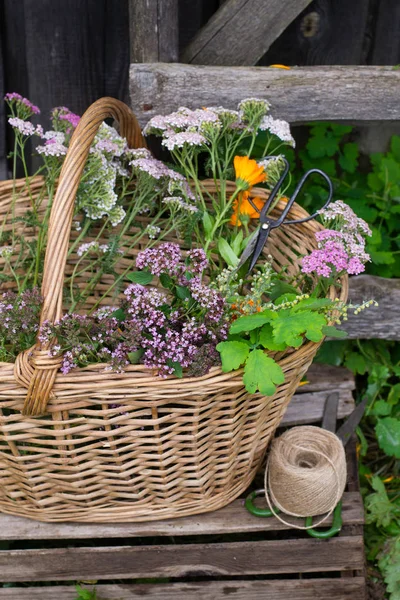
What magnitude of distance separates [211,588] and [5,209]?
42.0 inches

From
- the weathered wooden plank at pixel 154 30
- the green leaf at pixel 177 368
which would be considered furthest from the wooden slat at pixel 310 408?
the weathered wooden plank at pixel 154 30

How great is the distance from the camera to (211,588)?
1.52 metres

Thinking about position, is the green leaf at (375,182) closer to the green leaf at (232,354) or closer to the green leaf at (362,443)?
the green leaf at (362,443)

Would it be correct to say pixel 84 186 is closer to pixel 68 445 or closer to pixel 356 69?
pixel 68 445

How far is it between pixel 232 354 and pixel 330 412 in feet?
2.62

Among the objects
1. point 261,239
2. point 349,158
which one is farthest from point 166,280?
point 349,158

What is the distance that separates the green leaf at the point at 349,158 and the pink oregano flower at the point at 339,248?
83 cm

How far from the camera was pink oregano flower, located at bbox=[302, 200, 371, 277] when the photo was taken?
1269 mm

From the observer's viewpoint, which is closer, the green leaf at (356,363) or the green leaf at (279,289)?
the green leaf at (279,289)

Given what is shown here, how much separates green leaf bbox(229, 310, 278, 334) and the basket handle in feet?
1.04

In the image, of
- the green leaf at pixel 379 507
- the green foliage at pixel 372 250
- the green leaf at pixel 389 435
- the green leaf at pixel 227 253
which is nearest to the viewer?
the green leaf at pixel 227 253

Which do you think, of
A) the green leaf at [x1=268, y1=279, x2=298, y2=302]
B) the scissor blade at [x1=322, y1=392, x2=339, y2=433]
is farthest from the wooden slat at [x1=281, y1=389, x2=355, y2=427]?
the green leaf at [x1=268, y1=279, x2=298, y2=302]

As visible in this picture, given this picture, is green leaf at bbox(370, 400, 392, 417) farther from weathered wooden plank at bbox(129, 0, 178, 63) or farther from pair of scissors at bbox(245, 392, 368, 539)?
weathered wooden plank at bbox(129, 0, 178, 63)

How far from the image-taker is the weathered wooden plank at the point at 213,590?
59.6 inches
